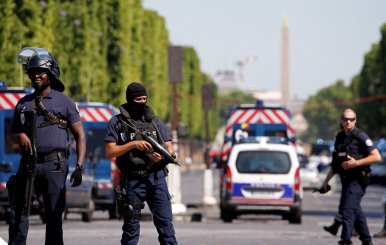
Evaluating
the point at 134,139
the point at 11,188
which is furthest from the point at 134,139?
the point at 11,188

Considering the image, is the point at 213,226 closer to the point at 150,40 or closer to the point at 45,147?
the point at 45,147

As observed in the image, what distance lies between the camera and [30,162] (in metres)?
12.3

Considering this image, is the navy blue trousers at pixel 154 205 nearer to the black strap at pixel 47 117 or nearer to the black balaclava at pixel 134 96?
the black balaclava at pixel 134 96

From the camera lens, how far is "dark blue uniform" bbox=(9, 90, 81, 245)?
12.3 m

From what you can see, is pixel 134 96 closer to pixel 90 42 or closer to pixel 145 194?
pixel 145 194

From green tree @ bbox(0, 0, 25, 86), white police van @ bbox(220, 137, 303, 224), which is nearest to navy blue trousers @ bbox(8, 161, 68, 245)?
white police van @ bbox(220, 137, 303, 224)

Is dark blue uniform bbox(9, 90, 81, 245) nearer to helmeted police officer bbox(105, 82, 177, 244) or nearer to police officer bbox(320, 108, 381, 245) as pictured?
helmeted police officer bbox(105, 82, 177, 244)

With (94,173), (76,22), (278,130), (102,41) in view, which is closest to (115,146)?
(94,173)

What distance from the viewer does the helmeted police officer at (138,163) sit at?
42.8 ft

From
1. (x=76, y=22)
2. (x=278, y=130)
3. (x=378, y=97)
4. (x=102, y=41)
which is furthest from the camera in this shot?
(x=378, y=97)

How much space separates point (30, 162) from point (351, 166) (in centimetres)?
563

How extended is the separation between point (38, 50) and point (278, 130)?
2103cm

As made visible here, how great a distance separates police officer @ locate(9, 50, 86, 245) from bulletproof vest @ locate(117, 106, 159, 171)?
2.46 feet

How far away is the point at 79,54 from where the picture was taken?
55.5m
